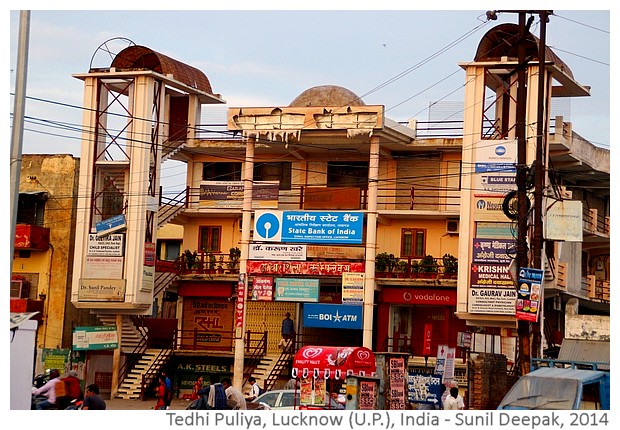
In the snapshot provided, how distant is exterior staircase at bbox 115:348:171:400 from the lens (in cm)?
4350

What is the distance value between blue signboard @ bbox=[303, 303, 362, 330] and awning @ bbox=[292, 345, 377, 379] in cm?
1267

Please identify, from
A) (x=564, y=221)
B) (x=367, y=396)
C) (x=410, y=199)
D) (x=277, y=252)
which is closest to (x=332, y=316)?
(x=277, y=252)

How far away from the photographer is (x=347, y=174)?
4691 centimetres

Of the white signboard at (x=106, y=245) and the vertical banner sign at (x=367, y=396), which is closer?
the vertical banner sign at (x=367, y=396)

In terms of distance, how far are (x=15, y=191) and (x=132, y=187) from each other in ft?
68.3

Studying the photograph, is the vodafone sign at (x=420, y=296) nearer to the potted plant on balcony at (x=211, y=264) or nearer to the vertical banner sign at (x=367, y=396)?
the potted plant on balcony at (x=211, y=264)

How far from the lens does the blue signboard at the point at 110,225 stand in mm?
43531

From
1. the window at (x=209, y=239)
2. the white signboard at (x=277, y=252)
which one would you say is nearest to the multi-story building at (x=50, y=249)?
the window at (x=209, y=239)

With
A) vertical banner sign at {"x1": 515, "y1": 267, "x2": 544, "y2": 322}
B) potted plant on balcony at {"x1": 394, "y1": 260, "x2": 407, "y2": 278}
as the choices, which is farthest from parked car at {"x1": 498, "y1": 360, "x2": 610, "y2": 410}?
potted plant on balcony at {"x1": 394, "y1": 260, "x2": 407, "y2": 278}

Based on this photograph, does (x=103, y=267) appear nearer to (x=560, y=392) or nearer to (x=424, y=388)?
(x=424, y=388)

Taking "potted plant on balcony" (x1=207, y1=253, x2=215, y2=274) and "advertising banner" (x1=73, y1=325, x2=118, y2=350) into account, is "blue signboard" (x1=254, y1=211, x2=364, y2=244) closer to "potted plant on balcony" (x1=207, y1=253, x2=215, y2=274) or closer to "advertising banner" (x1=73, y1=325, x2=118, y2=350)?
"potted plant on balcony" (x1=207, y1=253, x2=215, y2=274)

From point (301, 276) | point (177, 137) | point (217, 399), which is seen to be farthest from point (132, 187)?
point (217, 399)

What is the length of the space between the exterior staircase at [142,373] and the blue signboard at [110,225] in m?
5.22
